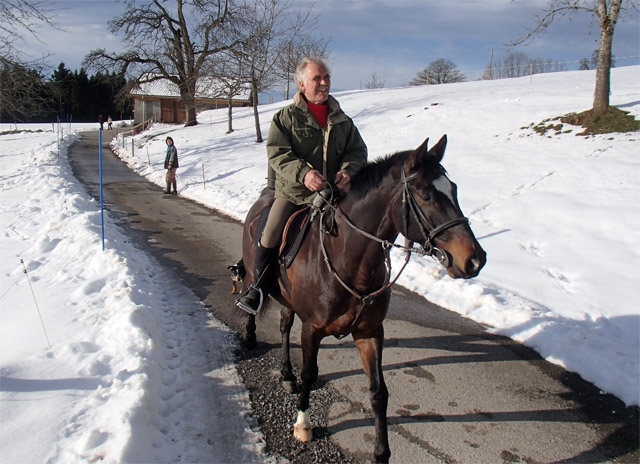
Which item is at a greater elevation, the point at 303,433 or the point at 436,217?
the point at 436,217

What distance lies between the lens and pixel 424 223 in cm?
264

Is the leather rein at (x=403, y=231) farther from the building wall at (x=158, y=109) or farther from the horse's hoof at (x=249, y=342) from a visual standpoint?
the building wall at (x=158, y=109)

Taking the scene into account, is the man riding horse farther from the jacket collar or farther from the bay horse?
the bay horse

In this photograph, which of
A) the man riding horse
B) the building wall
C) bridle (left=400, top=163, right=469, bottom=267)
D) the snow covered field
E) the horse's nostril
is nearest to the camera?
the horse's nostril

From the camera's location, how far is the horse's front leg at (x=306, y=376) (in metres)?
3.41

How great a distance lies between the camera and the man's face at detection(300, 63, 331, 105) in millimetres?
3510

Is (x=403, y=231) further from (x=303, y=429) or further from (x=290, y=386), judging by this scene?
(x=290, y=386)

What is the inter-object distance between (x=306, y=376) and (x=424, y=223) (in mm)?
1703

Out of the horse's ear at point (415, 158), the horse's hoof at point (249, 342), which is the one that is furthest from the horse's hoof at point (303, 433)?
the horse's ear at point (415, 158)

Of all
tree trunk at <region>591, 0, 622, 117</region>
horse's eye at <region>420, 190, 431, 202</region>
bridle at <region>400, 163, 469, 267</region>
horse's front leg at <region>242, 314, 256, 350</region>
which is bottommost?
horse's front leg at <region>242, 314, 256, 350</region>

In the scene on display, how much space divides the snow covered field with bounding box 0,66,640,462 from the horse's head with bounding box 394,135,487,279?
6.87 feet

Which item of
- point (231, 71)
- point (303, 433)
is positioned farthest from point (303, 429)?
point (231, 71)

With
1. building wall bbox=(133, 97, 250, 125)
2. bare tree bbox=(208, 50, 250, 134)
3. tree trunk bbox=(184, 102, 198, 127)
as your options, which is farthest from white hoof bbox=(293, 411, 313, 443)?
building wall bbox=(133, 97, 250, 125)

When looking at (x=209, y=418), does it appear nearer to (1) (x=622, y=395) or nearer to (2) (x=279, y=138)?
(2) (x=279, y=138)
